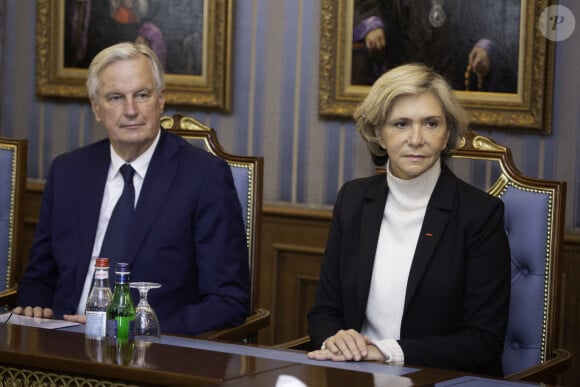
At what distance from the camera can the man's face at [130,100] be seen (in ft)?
12.1

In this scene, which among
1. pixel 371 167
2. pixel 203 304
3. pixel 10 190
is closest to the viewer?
pixel 203 304

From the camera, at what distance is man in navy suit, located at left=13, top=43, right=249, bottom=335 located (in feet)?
11.9

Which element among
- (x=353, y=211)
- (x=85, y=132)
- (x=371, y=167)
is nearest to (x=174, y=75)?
(x=85, y=132)

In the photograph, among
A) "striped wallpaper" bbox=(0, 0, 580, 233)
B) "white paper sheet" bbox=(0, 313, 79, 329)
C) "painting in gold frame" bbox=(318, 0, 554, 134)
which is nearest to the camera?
"white paper sheet" bbox=(0, 313, 79, 329)

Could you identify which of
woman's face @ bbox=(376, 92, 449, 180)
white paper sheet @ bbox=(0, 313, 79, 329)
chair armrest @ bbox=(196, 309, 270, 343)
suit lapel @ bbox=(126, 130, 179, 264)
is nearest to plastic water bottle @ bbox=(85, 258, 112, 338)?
white paper sheet @ bbox=(0, 313, 79, 329)

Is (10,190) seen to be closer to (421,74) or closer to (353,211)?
(353,211)

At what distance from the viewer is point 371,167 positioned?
5.17 meters

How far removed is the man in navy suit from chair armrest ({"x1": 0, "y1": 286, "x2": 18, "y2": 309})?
0.83ft

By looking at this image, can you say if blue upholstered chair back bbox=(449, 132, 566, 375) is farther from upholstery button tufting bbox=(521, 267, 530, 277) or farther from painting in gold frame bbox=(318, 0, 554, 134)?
painting in gold frame bbox=(318, 0, 554, 134)

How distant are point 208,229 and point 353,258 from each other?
0.53 m

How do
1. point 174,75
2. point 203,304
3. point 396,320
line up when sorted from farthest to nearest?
point 174,75
point 203,304
point 396,320

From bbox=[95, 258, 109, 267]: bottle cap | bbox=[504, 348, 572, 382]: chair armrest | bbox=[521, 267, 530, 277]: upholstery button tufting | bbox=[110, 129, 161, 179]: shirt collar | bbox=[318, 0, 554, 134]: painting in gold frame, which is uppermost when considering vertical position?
bbox=[318, 0, 554, 134]: painting in gold frame

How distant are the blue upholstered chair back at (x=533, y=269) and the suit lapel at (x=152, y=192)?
117 cm

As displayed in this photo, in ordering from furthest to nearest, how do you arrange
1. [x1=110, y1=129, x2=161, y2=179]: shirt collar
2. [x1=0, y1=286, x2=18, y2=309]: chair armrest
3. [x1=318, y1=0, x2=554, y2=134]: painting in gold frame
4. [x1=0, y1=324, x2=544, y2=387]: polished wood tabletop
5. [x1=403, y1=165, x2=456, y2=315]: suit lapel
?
[x1=318, y1=0, x2=554, y2=134]: painting in gold frame < [x1=0, y1=286, x2=18, y2=309]: chair armrest < [x1=110, y1=129, x2=161, y2=179]: shirt collar < [x1=403, y1=165, x2=456, y2=315]: suit lapel < [x1=0, y1=324, x2=544, y2=387]: polished wood tabletop
